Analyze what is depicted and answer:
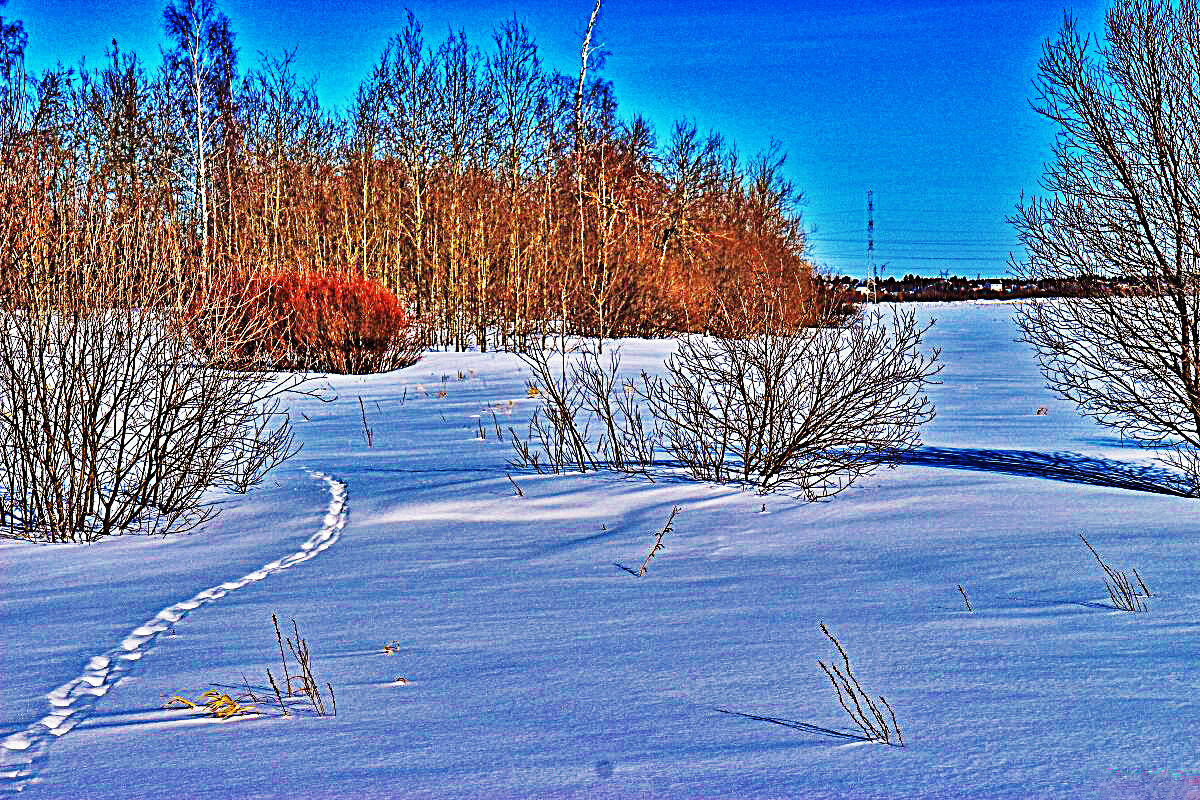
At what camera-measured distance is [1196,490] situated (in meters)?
9.48

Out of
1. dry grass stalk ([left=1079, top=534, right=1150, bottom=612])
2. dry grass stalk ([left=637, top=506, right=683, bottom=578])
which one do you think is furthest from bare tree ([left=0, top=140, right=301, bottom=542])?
dry grass stalk ([left=1079, top=534, right=1150, bottom=612])

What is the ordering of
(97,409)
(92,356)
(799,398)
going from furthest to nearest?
(799,398), (97,409), (92,356)

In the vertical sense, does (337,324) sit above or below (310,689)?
above

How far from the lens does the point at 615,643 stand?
155 inches

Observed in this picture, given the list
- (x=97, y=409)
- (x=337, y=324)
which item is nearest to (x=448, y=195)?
(x=337, y=324)

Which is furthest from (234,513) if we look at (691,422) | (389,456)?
(691,422)

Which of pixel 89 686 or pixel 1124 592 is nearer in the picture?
pixel 89 686

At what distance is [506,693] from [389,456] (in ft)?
20.2

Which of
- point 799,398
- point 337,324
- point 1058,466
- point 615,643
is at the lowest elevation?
point 1058,466

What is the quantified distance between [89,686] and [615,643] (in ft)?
5.43

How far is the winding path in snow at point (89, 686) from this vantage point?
294 centimetres

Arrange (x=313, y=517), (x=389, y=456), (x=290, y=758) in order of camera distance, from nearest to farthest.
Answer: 1. (x=290, y=758)
2. (x=313, y=517)
3. (x=389, y=456)

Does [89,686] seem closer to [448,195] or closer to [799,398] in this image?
[799,398]

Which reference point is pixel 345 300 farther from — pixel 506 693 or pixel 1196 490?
pixel 506 693
